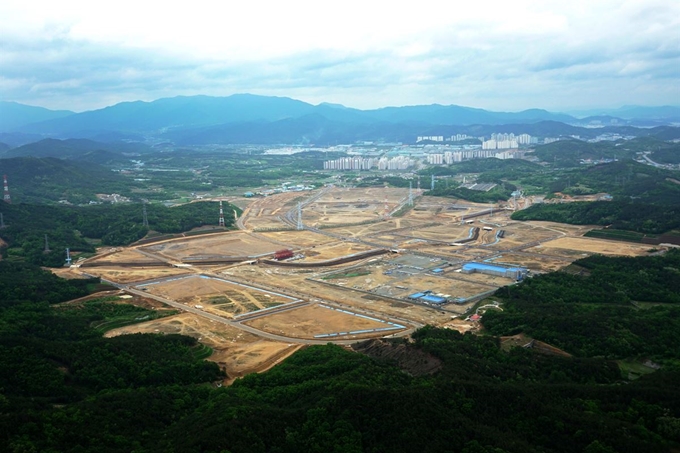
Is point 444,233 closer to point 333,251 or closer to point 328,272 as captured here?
point 333,251

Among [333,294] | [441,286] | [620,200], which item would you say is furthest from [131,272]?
[620,200]

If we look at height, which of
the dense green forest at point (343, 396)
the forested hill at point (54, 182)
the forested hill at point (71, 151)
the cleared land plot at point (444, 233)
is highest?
the forested hill at point (71, 151)

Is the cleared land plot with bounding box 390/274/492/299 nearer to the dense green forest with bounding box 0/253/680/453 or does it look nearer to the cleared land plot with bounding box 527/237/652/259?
the dense green forest with bounding box 0/253/680/453

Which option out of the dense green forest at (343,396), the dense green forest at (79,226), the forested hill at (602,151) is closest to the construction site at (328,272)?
the dense green forest at (79,226)

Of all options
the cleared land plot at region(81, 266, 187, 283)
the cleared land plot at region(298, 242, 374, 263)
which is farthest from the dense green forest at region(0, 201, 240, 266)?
the cleared land plot at region(298, 242, 374, 263)

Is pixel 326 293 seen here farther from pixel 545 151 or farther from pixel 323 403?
pixel 545 151

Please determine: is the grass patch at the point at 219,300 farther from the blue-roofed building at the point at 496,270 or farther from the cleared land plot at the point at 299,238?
the blue-roofed building at the point at 496,270
